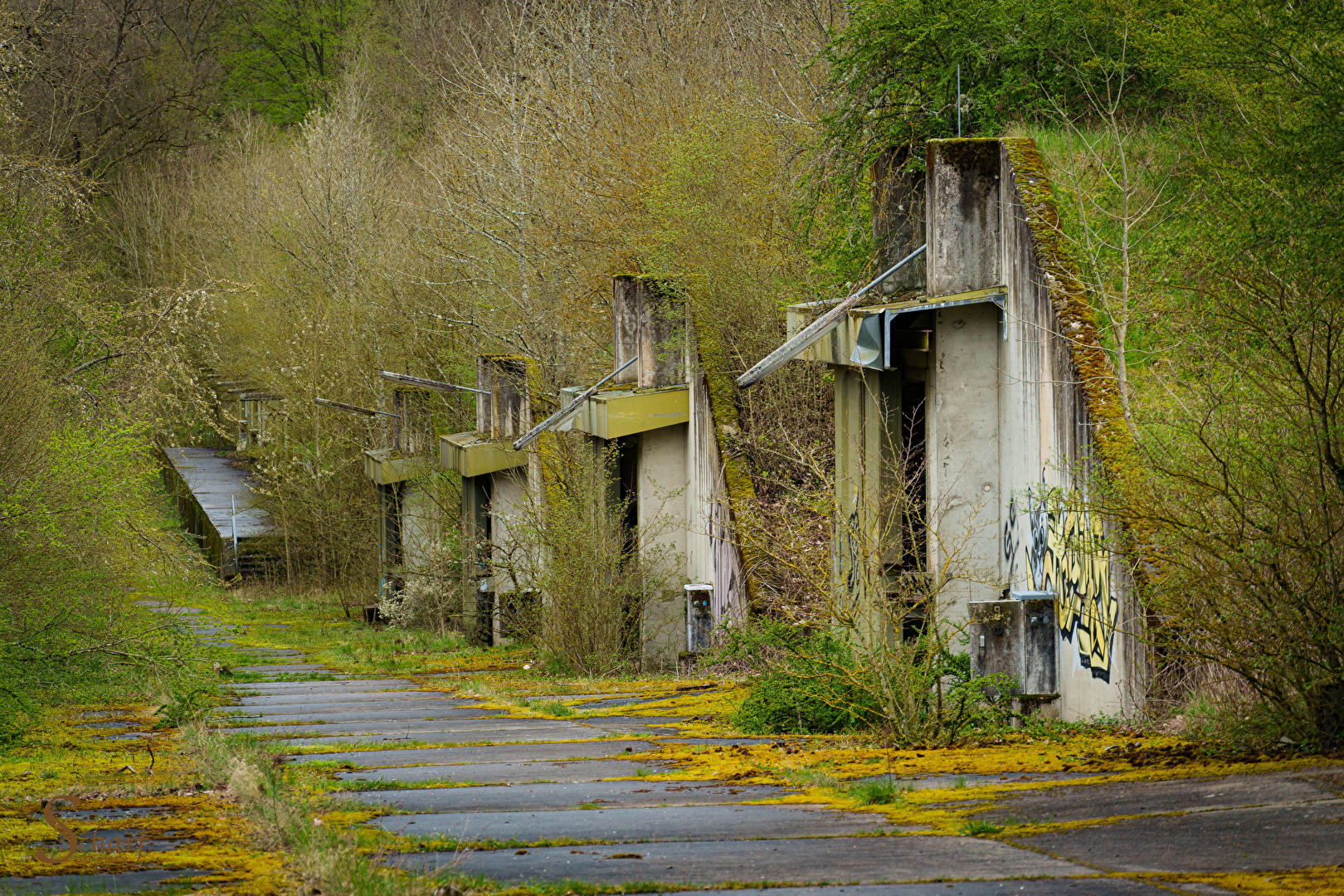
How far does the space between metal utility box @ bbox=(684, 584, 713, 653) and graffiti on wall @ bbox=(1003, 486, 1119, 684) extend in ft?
21.9

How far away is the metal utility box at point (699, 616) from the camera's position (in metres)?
17.7

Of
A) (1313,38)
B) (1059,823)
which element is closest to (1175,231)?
(1313,38)

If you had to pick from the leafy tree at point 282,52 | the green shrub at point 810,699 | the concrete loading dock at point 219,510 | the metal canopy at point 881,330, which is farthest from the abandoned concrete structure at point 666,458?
the leafy tree at point 282,52

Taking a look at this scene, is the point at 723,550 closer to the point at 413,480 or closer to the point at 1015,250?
the point at 1015,250

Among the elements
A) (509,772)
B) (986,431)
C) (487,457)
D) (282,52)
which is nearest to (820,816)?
(509,772)

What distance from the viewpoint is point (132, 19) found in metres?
51.7

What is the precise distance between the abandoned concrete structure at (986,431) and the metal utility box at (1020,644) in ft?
0.04

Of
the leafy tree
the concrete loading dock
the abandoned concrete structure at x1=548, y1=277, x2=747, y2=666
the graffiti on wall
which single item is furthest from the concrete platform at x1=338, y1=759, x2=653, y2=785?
the leafy tree

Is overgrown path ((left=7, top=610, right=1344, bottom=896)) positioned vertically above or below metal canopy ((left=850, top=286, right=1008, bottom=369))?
below

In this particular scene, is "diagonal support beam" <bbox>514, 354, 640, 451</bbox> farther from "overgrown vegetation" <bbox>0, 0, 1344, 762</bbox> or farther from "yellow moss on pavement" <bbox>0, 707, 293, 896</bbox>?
"yellow moss on pavement" <bbox>0, 707, 293, 896</bbox>

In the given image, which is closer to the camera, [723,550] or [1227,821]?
[1227,821]

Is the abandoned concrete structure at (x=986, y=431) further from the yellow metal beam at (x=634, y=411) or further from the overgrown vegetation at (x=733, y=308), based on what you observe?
the yellow metal beam at (x=634, y=411)

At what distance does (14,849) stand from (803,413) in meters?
12.2

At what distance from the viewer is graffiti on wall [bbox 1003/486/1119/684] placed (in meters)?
9.22
